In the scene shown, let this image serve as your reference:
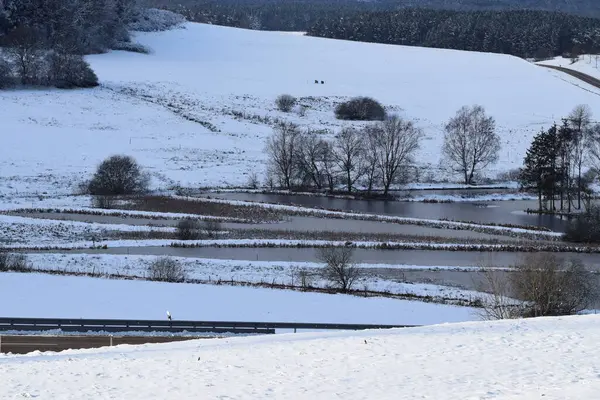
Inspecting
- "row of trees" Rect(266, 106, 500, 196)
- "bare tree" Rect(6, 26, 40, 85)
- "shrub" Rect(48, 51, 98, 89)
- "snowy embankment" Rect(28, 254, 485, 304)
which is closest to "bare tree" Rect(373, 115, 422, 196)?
"row of trees" Rect(266, 106, 500, 196)

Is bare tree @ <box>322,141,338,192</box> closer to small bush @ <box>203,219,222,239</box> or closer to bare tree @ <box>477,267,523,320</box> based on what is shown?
small bush @ <box>203,219,222,239</box>

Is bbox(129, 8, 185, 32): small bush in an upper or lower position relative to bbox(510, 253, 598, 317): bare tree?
upper

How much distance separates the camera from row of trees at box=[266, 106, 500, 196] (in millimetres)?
50656

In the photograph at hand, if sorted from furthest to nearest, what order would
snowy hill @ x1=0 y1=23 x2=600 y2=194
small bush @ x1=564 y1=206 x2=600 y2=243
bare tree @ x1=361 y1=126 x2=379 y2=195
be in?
1. snowy hill @ x1=0 y1=23 x2=600 y2=194
2. bare tree @ x1=361 y1=126 x2=379 y2=195
3. small bush @ x1=564 y1=206 x2=600 y2=243

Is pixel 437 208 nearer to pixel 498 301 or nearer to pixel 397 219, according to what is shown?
pixel 397 219

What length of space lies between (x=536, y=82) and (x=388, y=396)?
3157 inches

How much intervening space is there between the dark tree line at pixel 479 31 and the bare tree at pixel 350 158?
237 feet

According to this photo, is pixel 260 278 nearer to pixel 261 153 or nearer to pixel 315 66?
Answer: pixel 261 153

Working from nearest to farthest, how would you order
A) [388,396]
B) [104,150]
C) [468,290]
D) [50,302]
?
[388,396] < [50,302] < [468,290] < [104,150]

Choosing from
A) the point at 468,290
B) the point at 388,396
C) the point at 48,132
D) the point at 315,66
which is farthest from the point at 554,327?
the point at 315,66

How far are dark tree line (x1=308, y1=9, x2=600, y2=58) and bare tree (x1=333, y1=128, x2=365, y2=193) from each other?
72156mm

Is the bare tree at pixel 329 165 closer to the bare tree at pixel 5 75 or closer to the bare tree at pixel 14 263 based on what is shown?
the bare tree at pixel 14 263

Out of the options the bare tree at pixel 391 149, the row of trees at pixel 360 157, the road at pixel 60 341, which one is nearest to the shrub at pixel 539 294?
the road at pixel 60 341

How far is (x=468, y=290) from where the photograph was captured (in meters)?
26.1
